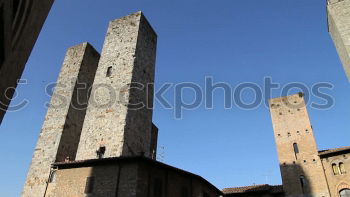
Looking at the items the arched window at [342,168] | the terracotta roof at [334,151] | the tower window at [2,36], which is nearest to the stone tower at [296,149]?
the terracotta roof at [334,151]

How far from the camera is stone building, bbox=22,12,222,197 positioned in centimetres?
1151

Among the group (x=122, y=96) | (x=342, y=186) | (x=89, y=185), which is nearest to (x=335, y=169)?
(x=342, y=186)

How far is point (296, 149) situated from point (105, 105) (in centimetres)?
1482

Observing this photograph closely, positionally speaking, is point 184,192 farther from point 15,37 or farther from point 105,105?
point 15,37

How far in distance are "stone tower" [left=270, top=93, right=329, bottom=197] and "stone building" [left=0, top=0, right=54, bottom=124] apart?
19.2 metres

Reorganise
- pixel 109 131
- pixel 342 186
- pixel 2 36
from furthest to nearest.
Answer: pixel 342 186 < pixel 109 131 < pixel 2 36

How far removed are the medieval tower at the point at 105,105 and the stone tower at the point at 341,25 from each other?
1230 centimetres

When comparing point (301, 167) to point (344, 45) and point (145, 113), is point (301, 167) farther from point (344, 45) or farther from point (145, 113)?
point (145, 113)

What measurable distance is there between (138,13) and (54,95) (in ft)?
24.4

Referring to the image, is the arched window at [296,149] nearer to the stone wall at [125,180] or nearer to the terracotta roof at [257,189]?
the terracotta roof at [257,189]

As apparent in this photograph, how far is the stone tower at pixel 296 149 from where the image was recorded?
797 inches

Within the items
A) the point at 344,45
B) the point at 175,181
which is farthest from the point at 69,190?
the point at 344,45

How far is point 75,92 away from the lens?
1842cm

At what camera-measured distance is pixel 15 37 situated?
672cm
